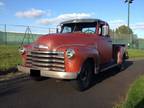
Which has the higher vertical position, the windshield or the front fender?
the windshield

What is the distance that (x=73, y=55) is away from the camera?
8.68 m

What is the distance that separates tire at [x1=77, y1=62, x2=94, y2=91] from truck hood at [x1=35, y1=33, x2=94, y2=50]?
2.50 feet

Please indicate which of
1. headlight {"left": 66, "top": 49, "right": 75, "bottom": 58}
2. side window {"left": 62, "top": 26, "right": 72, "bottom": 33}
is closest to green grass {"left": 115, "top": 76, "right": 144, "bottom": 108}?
headlight {"left": 66, "top": 49, "right": 75, "bottom": 58}

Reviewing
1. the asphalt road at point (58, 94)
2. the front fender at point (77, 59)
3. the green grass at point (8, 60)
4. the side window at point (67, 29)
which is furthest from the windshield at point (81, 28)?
the green grass at point (8, 60)

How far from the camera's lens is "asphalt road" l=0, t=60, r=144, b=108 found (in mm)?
7553

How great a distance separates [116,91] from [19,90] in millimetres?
2945

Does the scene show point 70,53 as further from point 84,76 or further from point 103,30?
point 103,30

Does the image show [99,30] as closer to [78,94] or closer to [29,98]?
[78,94]

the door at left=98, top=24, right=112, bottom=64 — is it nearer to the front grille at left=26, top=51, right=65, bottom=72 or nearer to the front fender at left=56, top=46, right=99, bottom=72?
the front fender at left=56, top=46, right=99, bottom=72

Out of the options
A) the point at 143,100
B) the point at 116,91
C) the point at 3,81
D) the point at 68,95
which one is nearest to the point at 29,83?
the point at 3,81

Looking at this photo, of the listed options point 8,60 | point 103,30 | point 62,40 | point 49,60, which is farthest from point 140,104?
point 8,60

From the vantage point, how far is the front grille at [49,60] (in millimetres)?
8766

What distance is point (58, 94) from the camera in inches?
344

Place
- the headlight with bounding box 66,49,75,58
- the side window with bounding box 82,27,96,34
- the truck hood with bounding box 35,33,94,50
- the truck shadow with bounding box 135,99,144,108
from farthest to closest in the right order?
1. the side window with bounding box 82,27,96,34
2. the truck hood with bounding box 35,33,94,50
3. the headlight with bounding box 66,49,75,58
4. the truck shadow with bounding box 135,99,144,108
